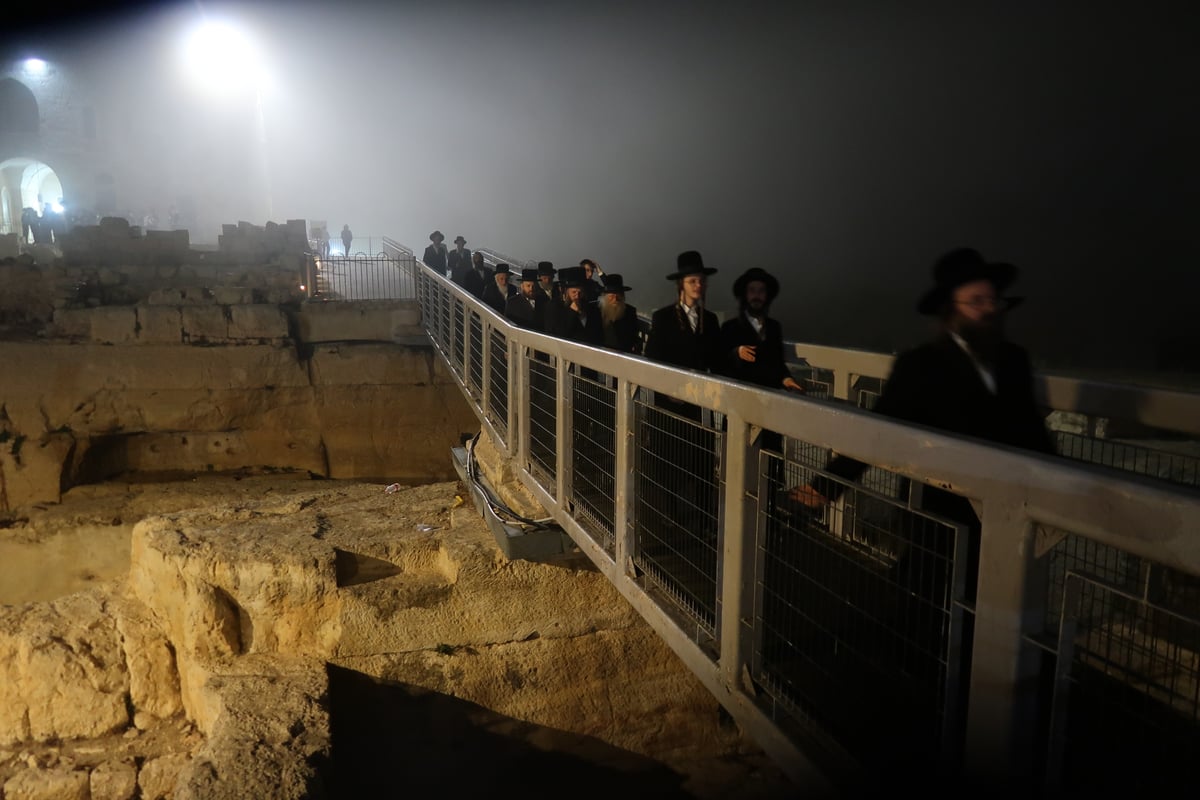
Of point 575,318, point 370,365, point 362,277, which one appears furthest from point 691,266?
point 362,277

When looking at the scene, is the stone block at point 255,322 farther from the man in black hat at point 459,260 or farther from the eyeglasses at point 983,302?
the eyeglasses at point 983,302

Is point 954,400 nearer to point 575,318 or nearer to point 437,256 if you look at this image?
point 575,318

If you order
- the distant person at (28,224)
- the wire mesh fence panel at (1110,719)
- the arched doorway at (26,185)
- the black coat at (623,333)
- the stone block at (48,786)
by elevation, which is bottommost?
the stone block at (48,786)

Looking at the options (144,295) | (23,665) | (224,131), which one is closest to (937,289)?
(23,665)

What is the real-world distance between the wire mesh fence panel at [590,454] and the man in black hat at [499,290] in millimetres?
5460

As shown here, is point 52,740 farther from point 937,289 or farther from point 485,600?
point 937,289

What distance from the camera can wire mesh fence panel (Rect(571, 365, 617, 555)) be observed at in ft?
15.9

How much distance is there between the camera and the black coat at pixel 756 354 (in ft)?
16.5

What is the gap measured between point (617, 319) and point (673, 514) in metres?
3.20

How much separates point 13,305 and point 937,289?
17.7 metres

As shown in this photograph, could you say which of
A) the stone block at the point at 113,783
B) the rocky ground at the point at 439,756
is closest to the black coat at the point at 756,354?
the rocky ground at the point at 439,756

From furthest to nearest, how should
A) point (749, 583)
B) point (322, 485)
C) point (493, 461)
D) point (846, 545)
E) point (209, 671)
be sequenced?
point (322, 485) → point (493, 461) → point (209, 671) → point (846, 545) → point (749, 583)

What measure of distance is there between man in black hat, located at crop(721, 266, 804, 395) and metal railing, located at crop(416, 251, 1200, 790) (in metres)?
0.43

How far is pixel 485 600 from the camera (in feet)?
22.8
